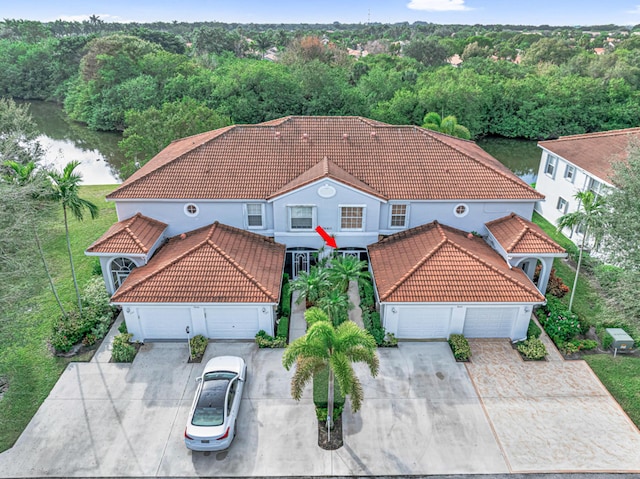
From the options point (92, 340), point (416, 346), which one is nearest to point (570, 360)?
point (416, 346)

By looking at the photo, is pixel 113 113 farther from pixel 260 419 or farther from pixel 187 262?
pixel 260 419

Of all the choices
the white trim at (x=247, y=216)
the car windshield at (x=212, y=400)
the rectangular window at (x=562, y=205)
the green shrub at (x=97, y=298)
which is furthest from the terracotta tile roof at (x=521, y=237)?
the green shrub at (x=97, y=298)

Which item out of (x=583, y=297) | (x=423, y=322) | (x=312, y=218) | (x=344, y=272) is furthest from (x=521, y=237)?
(x=312, y=218)

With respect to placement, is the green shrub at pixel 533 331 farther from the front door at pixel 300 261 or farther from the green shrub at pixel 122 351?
the green shrub at pixel 122 351

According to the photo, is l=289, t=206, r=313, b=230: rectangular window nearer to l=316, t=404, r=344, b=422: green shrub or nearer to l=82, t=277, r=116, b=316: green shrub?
l=82, t=277, r=116, b=316: green shrub

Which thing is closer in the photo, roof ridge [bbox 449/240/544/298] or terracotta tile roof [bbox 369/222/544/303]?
terracotta tile roof [bbox 369/222/544/303]

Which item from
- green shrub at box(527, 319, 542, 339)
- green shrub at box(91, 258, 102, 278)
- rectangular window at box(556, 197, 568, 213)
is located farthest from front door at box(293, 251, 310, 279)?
rectangular window at box(556, 197, 568, 213)

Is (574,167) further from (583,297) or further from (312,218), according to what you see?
(312,218)
